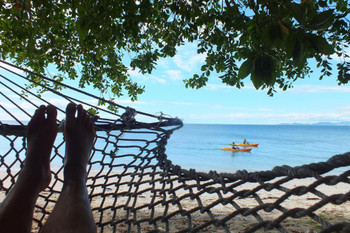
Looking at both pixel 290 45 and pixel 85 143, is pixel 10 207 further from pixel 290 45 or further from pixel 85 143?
pixel 290 45

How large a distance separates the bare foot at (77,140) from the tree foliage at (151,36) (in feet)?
2.27

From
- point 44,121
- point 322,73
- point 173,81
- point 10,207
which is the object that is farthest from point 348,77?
point 173,81

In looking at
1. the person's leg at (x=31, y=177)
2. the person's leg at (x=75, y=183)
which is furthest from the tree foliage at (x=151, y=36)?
the person's leg at (x=31, y=177)

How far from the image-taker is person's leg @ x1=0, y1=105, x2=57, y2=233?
785 mm

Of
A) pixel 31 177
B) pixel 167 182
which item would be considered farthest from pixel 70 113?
pixel 167 182

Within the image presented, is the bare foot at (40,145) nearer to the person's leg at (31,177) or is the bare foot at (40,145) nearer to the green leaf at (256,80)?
the person's leg at (31,177)

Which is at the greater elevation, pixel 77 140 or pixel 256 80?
pixel 256 80

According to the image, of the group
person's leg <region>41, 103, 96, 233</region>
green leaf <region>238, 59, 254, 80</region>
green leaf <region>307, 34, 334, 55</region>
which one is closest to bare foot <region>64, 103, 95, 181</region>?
person's leg <region>41, 103, 96, 233</region>

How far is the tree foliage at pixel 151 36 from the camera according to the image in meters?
1.84

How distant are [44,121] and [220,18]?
179 cm

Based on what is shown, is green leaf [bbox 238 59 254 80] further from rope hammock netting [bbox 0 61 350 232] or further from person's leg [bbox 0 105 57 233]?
person's leg [bbox 0 105 57 233]

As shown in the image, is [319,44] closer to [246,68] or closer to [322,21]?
[322,21]

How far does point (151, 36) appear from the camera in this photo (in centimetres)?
342

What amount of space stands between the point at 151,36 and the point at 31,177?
274 cm
